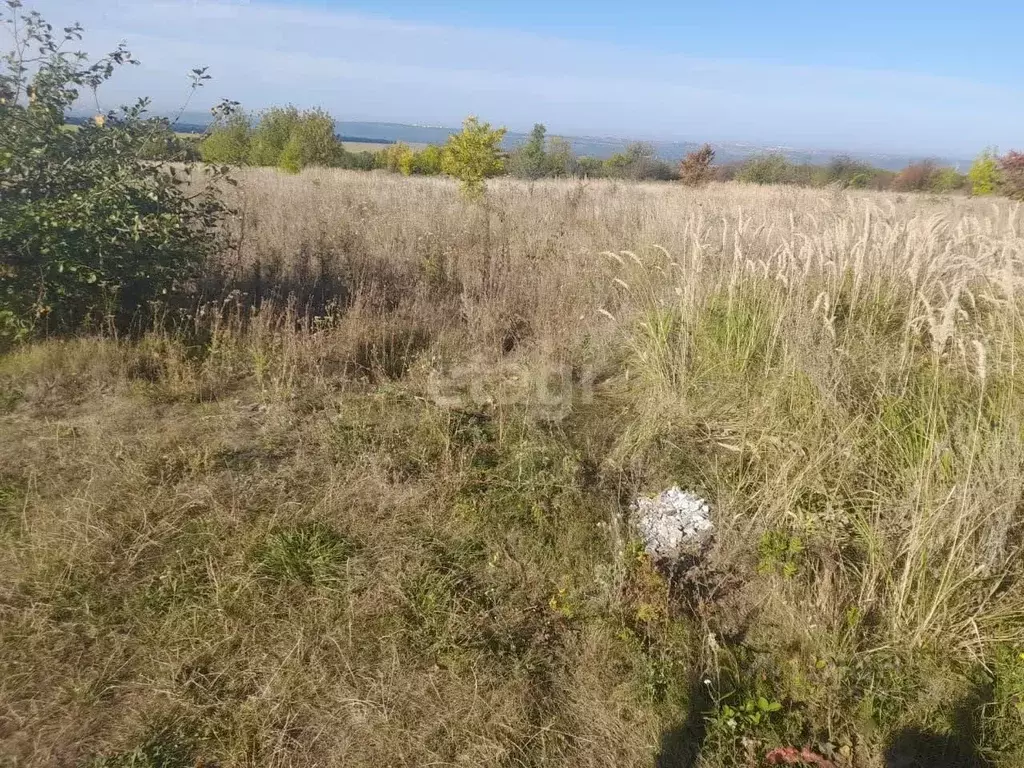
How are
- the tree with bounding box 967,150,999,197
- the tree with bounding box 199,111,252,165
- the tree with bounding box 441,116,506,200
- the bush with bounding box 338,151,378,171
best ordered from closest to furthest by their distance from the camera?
the tree with bounding box 441,116,506,200 → the tree with bounding box 199,111,252,165 → the tree with bounding box 967,150,999,197 → the bush with bounding box 338,151,378,171

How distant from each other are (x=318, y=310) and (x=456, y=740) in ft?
14.2

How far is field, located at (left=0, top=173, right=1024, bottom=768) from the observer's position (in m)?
2.17

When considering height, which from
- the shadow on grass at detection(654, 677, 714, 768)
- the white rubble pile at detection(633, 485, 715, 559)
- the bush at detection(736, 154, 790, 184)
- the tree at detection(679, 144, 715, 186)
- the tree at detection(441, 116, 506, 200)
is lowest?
the shadow on grass at detection(654, 677, 714, 768)

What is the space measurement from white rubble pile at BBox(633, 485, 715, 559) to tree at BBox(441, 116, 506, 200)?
29.7 ft

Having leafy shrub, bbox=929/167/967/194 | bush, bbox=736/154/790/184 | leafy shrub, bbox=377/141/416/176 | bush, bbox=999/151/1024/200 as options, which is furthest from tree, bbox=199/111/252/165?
leafy shrub, bbox=929/167/967/194

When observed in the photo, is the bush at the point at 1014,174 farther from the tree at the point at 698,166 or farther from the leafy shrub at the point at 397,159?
the leafy shrub at the point at 397,159

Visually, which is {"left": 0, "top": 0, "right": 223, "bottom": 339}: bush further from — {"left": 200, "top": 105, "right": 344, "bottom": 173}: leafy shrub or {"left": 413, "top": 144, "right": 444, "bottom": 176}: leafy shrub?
{"left": 413, "top": 144, "right": 444, "bottom": 176}: leafy shrub

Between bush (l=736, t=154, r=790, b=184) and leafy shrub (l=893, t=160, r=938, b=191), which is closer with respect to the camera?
leafy shrub (l=893, t=160, r=938, b=191)

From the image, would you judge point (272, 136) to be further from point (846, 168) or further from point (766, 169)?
point (846, 168)

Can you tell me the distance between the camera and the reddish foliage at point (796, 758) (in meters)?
2.08

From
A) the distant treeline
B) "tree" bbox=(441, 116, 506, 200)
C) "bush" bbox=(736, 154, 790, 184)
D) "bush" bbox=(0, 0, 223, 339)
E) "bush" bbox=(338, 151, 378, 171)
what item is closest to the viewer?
"bush" bbox=(0, 0, 223, 339)

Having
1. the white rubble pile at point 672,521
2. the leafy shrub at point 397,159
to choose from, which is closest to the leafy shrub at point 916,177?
the leafy shrub at point 397,159

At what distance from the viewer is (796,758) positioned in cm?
209

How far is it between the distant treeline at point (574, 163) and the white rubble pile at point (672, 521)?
32.4ft
